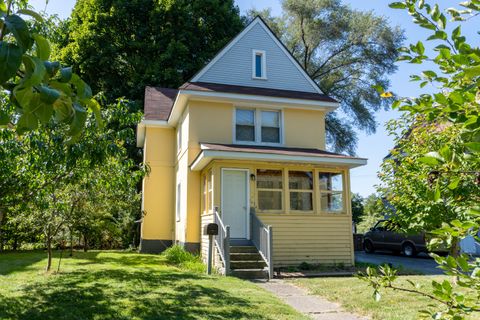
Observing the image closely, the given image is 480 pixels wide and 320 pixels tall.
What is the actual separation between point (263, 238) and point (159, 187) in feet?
26.8

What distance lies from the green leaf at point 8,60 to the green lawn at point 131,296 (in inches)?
228

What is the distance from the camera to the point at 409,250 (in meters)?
20.2

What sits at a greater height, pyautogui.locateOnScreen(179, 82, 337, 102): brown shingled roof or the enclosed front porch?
pyautogui.locateOnScreen(179, 82, 337, 102): brown shingled roof

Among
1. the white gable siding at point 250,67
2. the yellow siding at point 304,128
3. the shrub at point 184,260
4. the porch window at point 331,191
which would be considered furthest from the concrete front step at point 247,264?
the white gable siding at point 250,67

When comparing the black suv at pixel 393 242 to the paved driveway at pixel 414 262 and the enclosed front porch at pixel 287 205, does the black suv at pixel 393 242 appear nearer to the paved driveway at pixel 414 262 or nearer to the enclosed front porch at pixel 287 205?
the paved driveway at pixel 414 262

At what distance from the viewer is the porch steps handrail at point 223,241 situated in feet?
36.8

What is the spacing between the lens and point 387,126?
7871 mm

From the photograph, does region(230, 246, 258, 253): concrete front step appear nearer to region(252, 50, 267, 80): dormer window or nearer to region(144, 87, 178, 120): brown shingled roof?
region(252, 50, 267, 80): dormer window

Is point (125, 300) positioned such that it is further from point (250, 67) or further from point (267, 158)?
point (250, 67)

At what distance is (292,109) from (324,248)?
→ 221 inches

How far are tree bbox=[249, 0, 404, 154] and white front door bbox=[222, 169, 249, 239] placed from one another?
59.9 ft

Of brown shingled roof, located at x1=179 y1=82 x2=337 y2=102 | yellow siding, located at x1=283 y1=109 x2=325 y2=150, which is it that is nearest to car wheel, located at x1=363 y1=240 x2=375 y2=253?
yellow siding, located at x1=283 y1=109 x2=325 y2=150

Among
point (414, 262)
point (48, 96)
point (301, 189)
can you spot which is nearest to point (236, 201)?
point (301, 189)

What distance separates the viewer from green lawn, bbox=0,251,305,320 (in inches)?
257
